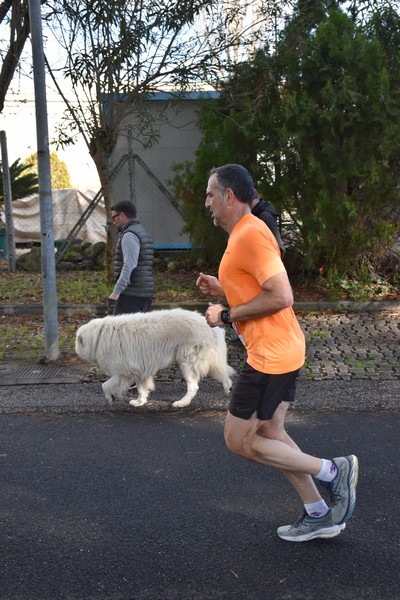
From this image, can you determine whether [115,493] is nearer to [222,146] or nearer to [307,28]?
[222,146]

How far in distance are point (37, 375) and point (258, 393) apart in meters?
4.47

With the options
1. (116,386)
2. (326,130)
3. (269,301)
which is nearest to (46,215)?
(116,386)

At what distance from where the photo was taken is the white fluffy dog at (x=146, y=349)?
20.0 feet

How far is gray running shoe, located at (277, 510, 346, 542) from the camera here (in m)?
3.60

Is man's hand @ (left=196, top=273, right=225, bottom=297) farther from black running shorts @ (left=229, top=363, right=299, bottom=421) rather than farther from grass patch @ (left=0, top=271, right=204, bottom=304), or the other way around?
grass patch @ (left=0, top=271, right=204, bottom=304)

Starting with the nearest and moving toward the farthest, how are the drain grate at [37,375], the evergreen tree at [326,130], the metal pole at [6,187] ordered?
the drain grate at [37,375], the evergreen tree at [326,130], the metal pole at [6,187]

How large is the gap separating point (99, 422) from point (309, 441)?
75.9 inches

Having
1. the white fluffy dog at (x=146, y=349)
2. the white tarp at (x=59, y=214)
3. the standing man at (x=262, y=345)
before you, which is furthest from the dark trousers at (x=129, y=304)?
the white tarp at (x=59, y=214)

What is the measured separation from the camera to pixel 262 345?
3.37m

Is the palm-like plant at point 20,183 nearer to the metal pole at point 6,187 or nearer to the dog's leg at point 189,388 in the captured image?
the metal pole at point 6,187

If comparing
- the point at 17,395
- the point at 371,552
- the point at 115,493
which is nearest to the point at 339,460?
the point at 371,552

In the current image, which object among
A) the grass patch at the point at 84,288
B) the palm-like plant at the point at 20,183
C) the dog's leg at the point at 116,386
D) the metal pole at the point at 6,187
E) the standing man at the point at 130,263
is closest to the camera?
the dog's leg at the point at 116,386

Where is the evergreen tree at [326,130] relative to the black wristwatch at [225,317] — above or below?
above

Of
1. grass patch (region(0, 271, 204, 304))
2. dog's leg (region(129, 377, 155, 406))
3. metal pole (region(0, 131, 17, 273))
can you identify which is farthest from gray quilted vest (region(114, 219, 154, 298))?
metal pole (region(0, 131, 17, 273))
